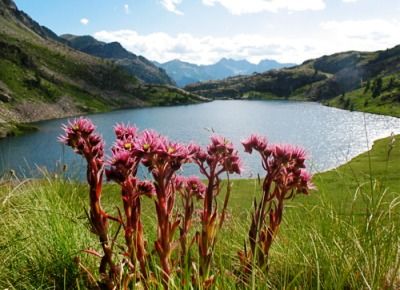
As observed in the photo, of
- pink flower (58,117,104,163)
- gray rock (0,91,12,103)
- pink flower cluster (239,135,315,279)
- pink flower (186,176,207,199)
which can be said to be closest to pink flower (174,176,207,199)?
pink flower (186,176,207,199)

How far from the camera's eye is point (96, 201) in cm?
319

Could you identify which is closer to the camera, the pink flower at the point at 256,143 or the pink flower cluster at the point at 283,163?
the pink flower cluster at the point at 283,163

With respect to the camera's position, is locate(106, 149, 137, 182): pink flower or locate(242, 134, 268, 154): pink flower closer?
locate(106, 149, 137, 182): pink flower

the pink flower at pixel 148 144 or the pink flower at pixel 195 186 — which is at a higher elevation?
the pink flower at pixel 148 144

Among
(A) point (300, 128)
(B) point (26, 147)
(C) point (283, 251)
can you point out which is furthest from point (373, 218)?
(A) point (300, 128)

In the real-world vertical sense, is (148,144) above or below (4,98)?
above

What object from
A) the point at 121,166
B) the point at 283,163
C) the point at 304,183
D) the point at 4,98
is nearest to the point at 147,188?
the point at 121,166

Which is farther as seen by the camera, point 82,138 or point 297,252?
point 297,252

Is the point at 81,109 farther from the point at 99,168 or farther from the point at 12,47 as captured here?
the point at 99,168

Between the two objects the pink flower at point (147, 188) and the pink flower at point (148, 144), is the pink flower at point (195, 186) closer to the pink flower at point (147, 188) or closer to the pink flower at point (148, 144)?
the pink flower at point (147, 188)

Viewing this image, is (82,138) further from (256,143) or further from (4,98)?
(4,98)

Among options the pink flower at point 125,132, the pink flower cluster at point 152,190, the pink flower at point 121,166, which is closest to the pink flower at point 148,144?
the pink flower cluster at point 152,190

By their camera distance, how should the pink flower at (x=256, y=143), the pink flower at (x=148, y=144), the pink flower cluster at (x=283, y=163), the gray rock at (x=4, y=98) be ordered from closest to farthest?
1. the pink flower at (x=148, y=144)
2. the pink flower cluster at (x=283, y=163)
3. the pink flower at (x=256, y=143)
4. the gray rock at (x=4, y=98)

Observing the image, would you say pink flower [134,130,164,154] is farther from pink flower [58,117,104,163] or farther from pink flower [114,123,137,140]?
pink flower [114,123,137,140]
